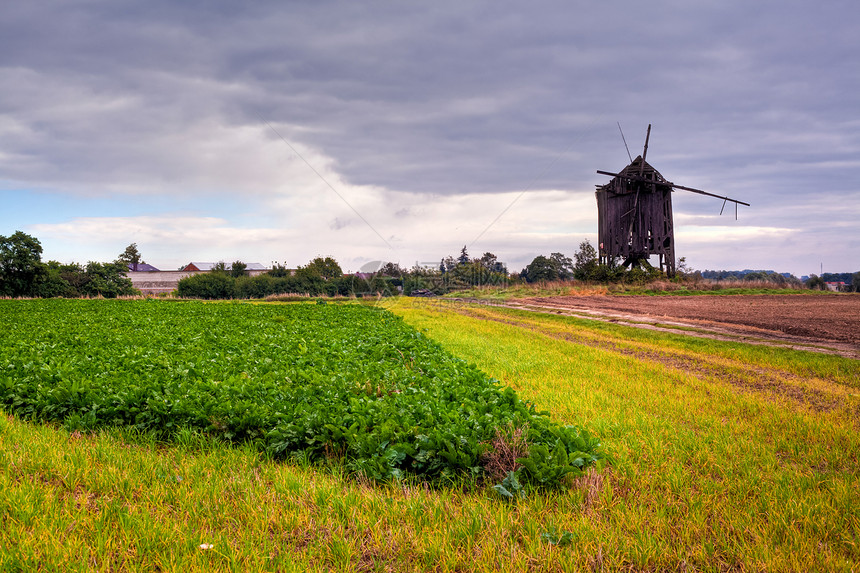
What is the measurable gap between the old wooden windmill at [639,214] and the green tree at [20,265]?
61.3 meters

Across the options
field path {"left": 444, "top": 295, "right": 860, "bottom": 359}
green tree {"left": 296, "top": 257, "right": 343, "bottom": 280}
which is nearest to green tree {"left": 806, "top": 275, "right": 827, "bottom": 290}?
field path {"left": 444, "top": 295, "right": 860, "bottom": 359}

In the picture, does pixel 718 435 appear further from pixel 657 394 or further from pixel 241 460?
pixel 241 460

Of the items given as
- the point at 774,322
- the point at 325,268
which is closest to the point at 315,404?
the point at 774,322

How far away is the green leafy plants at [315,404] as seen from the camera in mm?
4980

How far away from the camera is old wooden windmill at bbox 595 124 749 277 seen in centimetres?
5100

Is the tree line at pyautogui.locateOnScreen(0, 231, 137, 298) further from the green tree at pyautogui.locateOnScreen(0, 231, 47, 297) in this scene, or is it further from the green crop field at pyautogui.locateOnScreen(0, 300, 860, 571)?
the green crop field at pyautogui.locateOnScreen(0, 300, 860, 571)

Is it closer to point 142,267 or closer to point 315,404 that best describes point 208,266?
point 142,267

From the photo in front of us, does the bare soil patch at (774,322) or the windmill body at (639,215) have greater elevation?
the windmill body at (639,215)

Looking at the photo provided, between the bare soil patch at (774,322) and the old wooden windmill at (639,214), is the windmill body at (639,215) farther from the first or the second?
the bare soil patch at (774,322)

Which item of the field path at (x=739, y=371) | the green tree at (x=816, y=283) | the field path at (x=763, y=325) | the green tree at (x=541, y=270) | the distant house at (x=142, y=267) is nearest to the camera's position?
the field path at (x=739, y=371)

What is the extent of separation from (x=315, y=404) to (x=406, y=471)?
1.89m

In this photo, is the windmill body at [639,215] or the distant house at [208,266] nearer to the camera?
the windmill body at [639,215]

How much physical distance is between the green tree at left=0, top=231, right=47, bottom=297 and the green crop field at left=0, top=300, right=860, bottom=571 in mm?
53863

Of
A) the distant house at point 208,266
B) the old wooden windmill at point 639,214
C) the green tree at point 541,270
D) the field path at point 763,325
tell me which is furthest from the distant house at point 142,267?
the field path at point 763,325
